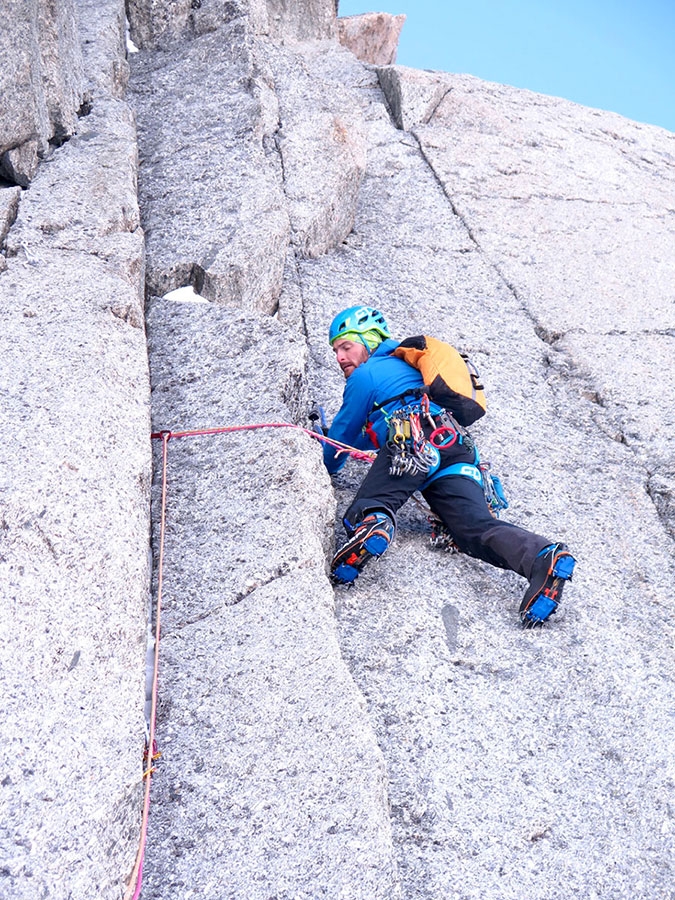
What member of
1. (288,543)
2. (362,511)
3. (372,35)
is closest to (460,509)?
(362,511)

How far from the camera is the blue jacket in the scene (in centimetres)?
479

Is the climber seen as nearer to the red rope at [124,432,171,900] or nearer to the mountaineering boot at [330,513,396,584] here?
the mountaineering boot at [330,513,396,584]

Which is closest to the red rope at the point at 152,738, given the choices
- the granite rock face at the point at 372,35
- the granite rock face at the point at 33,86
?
the granite rock face at the point at 33,86

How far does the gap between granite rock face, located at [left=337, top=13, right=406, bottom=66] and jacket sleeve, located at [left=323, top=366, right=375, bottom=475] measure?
7715mm

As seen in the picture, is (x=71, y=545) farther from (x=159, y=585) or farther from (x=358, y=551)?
(x=358, y=551)

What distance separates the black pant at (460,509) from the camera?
13.9ft

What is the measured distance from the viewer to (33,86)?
539cm

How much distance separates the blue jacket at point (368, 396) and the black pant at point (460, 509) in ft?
0.97

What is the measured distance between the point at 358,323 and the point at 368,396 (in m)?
0.58

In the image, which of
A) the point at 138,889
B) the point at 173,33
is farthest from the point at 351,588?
the point at 173,33

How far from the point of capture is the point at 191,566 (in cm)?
387

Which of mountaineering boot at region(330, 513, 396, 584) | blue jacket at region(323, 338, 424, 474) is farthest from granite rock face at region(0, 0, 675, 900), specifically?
blue jacket at region(323, 338, 424, 474)

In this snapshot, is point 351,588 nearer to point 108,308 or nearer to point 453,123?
point 108,308

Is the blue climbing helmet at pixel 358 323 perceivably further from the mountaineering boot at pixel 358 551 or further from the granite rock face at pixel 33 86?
the granite rock face at pixel 33 86
